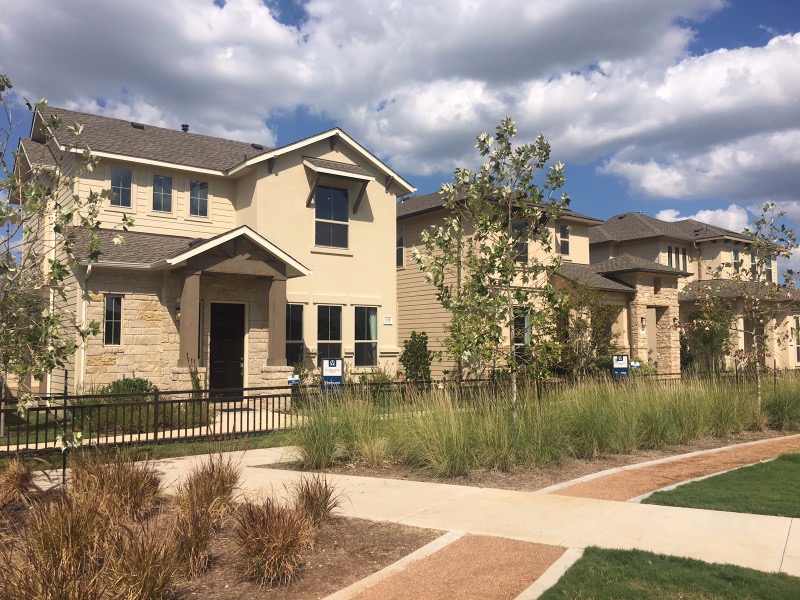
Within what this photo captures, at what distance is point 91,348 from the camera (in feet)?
50.7

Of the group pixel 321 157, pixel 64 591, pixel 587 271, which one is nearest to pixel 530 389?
pixel 64 591

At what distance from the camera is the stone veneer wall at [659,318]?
2620 centimetres

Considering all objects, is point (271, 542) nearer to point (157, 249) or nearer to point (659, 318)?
point (157, 249)

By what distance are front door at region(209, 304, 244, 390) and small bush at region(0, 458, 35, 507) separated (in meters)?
9.25

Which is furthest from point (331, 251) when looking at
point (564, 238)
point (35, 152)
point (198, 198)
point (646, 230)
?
point (646, 230)

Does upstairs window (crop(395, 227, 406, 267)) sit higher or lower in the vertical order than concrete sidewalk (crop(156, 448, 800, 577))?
higher

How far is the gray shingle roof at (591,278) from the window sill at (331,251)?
783cm

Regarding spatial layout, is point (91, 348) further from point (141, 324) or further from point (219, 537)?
point (219, 537)

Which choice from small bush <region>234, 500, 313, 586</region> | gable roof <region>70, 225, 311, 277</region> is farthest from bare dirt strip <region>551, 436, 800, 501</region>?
gable roof <region>70, 225, 311, 277</region>

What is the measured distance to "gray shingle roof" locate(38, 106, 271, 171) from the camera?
17641 mm

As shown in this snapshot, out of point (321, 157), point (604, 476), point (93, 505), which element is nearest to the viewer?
point (93, 505)

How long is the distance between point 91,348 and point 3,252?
8921mm

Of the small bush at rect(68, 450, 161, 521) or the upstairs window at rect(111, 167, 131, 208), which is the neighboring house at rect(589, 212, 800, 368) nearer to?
the upstairs window at rect(111, 167, 131, 208)

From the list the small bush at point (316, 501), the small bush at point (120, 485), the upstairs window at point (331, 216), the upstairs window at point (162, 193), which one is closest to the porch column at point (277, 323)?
the upstairs window at point (331, 216)
